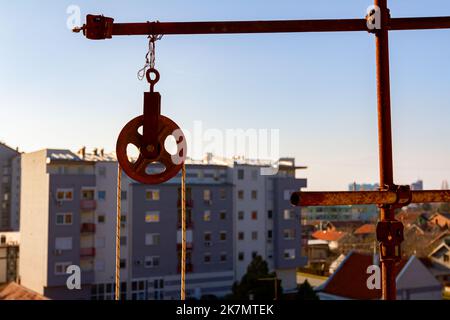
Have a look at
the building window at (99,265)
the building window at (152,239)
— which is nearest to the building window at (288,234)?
the building window at (152,239)

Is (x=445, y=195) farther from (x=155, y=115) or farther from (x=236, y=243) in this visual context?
(x=236, y=243)

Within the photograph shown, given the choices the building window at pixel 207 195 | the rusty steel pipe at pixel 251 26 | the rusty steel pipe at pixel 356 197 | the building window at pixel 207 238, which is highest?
the rusty steel pipe at pixel 251 26

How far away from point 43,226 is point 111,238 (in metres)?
5.23

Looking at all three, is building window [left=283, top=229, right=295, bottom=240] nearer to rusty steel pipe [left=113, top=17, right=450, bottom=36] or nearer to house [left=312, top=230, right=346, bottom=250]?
house [left=312, top=230, right=346, bottom=250]

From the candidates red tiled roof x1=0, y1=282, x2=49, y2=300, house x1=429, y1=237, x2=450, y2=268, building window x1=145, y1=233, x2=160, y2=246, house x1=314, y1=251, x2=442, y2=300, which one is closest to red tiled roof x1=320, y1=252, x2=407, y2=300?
house x1=314, y1=251, x2=442, y2=300

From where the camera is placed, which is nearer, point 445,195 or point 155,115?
point 445,195

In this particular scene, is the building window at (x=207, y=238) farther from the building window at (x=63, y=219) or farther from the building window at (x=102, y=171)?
the building window at (x=63, y=219)

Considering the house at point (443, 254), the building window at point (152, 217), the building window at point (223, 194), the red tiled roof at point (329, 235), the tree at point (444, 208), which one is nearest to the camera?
the building window at point (152, 217)

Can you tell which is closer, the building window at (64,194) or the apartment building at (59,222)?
the apartment building at (59,222)

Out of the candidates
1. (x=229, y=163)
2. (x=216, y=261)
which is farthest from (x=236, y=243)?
(x=229, y=163)

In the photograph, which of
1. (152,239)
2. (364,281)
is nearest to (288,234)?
(364,281)

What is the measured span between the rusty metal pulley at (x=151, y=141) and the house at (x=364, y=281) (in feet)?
106

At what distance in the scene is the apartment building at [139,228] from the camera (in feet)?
127

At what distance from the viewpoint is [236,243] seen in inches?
1796
